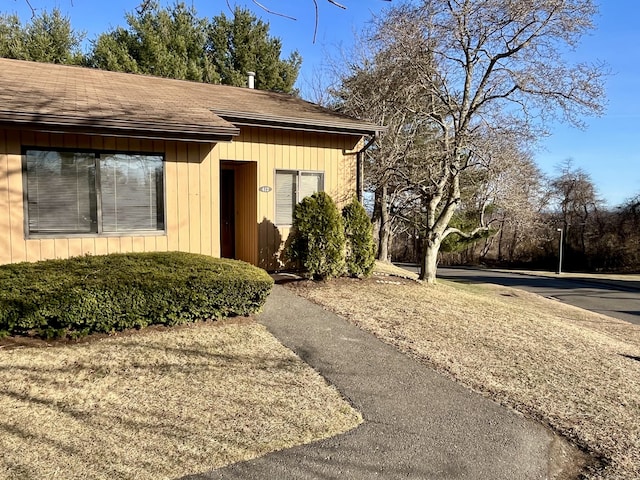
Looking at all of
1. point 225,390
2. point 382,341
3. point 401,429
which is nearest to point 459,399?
point 401,429

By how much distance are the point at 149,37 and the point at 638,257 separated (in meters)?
35.6

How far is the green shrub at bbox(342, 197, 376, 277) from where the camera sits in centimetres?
914

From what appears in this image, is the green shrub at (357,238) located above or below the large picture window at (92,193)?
below

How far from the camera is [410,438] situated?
3539 mm

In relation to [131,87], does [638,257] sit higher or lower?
lower

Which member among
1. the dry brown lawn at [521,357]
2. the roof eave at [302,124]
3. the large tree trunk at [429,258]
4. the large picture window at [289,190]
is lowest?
the dry brown lawn at [521,357]

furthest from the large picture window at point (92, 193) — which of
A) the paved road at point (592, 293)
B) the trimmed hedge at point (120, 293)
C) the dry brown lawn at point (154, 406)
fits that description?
the paved road at point (592, 293)

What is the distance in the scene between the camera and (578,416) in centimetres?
414

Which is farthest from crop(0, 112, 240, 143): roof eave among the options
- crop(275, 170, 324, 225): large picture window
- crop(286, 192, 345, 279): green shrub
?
crop(275, 170, 324, 225): large picture window

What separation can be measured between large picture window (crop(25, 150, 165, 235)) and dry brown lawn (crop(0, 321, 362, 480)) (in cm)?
248

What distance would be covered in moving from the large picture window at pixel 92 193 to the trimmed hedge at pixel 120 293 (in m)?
1.06

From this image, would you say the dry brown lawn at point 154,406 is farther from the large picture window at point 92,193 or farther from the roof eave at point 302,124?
the roof eave at point 302,124

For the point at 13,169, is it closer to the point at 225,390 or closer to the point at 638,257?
the point at 225,390

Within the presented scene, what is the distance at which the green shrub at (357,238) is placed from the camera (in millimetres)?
9141
